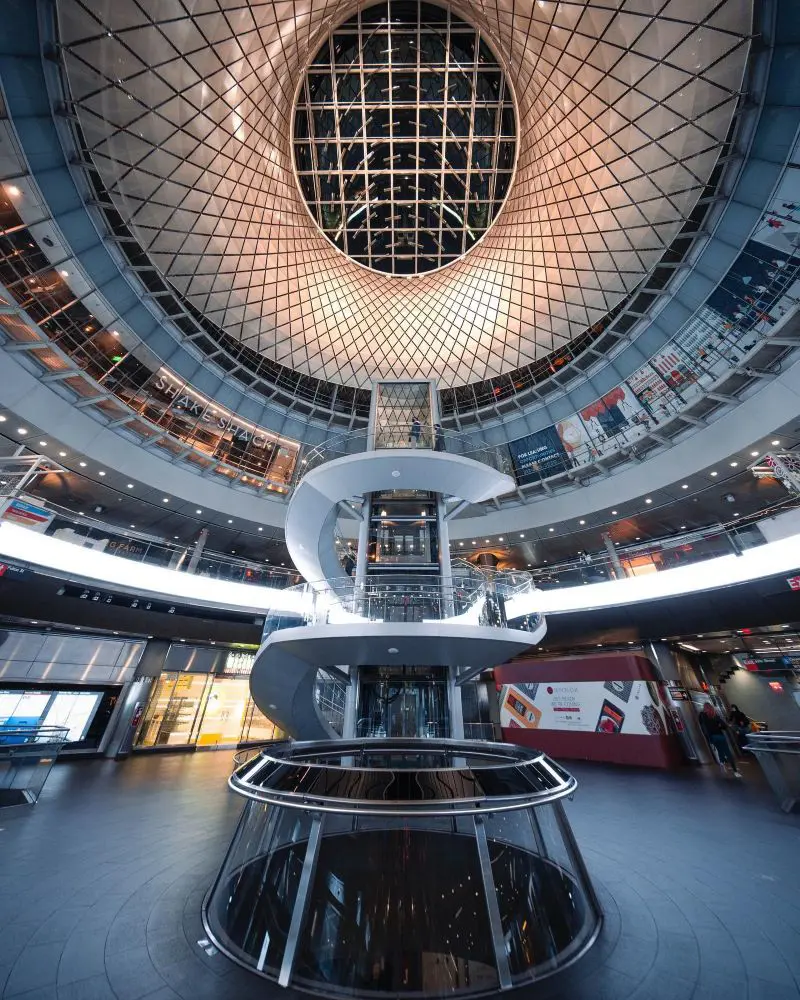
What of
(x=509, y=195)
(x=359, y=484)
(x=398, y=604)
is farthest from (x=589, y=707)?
(x=509, y=195)

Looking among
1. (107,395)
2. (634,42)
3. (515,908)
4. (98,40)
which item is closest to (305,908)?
(515,908)

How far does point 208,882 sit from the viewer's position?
5.56 metres

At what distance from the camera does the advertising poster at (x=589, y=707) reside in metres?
17.2

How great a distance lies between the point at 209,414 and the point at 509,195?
26.2 meters

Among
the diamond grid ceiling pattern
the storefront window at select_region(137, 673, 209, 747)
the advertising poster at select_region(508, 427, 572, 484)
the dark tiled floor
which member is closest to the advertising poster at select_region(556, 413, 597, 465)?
the advertising poster at select_region(508, 427, 572, 484)

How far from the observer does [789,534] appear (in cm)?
1449

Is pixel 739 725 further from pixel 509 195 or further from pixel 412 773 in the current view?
pixel 509 195

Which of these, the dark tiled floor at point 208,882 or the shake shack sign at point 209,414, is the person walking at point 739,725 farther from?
the shake shack sign at point 209,414

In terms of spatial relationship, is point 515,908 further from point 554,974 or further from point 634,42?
point 634,42

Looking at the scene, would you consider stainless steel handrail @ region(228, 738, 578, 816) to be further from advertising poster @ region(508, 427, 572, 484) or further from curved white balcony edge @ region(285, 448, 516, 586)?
advertising poster @ region(508, 427, 572, 484)

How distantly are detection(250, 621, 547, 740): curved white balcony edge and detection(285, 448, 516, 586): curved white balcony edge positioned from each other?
389 cm

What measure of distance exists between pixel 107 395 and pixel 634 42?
31337 millimetres

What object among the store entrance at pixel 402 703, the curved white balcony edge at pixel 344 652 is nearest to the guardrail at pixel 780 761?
the curved white balcony edge at pixel 344 652

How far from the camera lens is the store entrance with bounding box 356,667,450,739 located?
1412 cm
